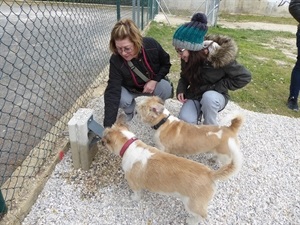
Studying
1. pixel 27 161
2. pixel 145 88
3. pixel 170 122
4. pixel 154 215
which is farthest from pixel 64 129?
pixel 154 215

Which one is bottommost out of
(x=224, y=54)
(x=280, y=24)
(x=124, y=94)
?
(x=280, y=24)

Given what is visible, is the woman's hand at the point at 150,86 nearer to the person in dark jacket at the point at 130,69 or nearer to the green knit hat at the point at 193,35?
the person in dark jacket at the point at 130,69

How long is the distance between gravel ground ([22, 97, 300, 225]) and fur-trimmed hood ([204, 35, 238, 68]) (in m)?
1.11

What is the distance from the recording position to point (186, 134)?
2719 mm

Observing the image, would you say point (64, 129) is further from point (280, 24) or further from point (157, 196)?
point (280, 24)

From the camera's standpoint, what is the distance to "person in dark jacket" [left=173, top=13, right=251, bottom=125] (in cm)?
278

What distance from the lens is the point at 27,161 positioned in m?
2.61

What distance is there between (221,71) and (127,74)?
1.13 meters

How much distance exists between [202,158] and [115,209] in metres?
1.23

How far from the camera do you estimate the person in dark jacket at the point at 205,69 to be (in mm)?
2783

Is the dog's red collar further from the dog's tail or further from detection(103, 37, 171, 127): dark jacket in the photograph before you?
the dog's tail

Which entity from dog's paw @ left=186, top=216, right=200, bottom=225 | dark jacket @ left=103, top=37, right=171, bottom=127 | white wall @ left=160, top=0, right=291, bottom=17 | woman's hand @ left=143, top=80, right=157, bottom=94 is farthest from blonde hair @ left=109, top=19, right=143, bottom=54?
white wall @ left=160, top=0, right=291, bottom=17

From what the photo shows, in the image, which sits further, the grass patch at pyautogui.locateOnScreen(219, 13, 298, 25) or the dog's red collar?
the grass patch at pyautogui.locateOnScreen(219, 13, 298, 25)

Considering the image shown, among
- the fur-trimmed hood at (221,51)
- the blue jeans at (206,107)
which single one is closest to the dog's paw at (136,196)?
the blue jeans at (206,107)
